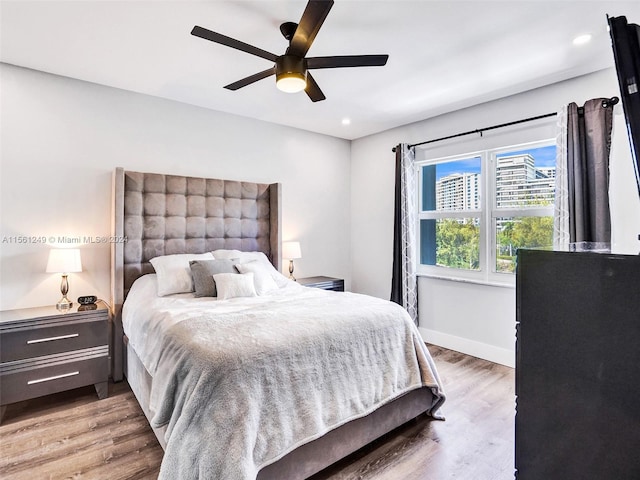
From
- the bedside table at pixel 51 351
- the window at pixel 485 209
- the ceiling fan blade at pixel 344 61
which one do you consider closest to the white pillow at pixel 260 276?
the bedside table at pixel 51 351

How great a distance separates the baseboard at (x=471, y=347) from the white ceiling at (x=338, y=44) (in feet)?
8.40

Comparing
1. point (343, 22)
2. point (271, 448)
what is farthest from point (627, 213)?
point (271, 448)

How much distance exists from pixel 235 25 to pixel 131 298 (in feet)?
7.44

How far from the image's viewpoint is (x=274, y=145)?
14.0ft

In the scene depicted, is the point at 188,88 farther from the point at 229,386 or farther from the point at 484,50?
the point at 229,386

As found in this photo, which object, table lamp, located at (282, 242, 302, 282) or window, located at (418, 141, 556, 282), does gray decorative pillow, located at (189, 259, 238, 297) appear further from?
window, located at (418, 141, 556, 282)

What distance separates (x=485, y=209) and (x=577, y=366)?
3.10 m

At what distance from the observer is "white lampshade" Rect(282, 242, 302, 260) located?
4035 mm

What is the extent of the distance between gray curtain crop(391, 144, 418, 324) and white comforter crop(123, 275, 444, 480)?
1743 millimetres

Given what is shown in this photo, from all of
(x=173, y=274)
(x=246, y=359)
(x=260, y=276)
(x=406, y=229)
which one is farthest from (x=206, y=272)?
(x=406, y=229)

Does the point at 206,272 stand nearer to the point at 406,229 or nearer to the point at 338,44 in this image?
the point at 338,44

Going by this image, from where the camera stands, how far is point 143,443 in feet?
6.97

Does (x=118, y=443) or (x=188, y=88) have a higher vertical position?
(x=188, y=88)

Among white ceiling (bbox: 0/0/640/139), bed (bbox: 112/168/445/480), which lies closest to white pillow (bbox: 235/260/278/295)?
bed (bbox: 112/168/445/480)
